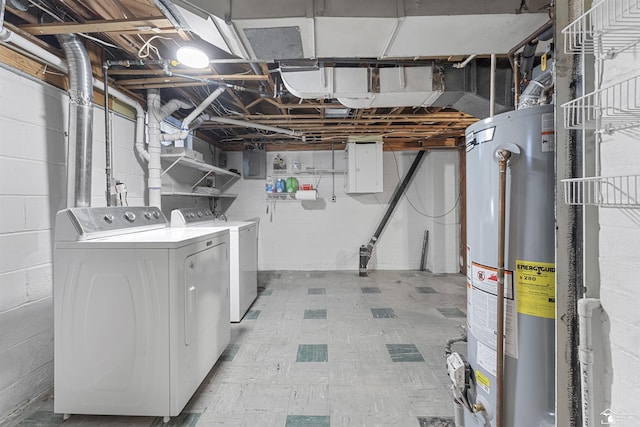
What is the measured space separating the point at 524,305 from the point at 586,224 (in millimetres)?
376

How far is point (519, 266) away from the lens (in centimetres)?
118

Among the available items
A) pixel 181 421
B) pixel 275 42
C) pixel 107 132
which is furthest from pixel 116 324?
pixel 275 42

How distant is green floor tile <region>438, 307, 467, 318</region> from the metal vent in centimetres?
285

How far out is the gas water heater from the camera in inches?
44.7

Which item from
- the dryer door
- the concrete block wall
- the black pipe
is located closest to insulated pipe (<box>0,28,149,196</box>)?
the concrete block wall

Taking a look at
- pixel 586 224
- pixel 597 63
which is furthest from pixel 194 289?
Result: pixel 597 63

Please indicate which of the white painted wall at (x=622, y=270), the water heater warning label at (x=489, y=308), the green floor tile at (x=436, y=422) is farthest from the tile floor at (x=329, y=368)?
the white painted wall at (x=622, y=270)

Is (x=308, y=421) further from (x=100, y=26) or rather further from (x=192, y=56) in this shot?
(x=100, y=26)

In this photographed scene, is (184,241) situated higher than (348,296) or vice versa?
(184,241)

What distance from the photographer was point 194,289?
1.77 metres

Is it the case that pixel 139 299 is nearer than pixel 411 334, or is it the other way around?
pixel 139 299

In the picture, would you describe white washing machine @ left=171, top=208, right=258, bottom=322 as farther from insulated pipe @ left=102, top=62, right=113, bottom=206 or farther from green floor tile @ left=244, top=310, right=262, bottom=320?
insulated pipe @ left=102, top=62, right=113, bottom=206

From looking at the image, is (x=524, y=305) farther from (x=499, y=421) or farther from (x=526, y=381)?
(x=499, y=421)

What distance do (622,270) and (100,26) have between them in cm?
264
